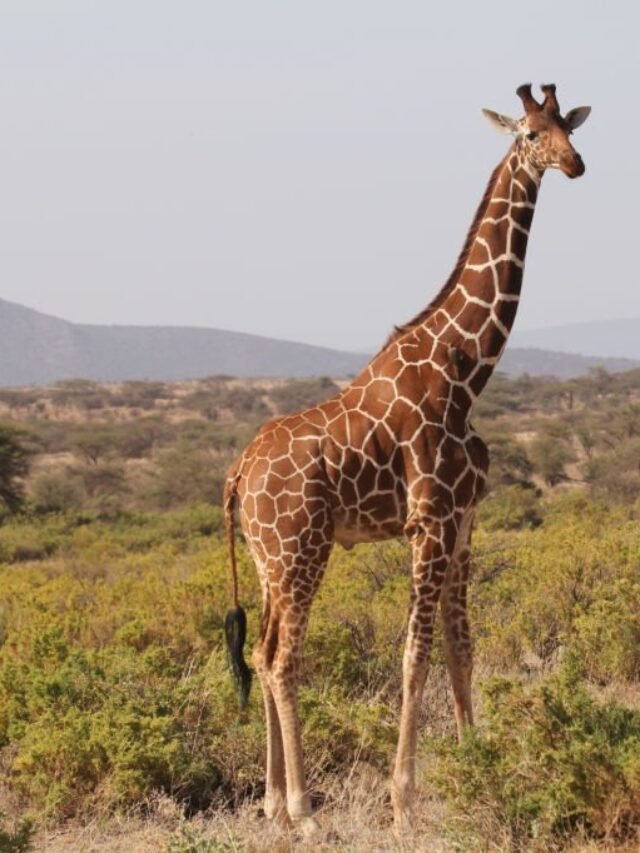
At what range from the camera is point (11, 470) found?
27.6 m

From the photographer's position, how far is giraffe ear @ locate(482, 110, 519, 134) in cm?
567

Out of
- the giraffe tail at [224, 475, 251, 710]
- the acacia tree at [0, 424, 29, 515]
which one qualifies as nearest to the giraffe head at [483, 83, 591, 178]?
the giraffe tail at [224, 475, 251, 710]

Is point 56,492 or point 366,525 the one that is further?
point 56,492

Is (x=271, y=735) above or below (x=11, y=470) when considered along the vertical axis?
above

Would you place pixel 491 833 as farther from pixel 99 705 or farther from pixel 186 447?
pixel 186 447

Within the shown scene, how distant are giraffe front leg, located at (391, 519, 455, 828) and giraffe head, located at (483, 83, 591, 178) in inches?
62.5

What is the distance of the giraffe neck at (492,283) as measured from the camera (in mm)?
5758

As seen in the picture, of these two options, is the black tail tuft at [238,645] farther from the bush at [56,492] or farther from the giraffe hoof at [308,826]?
the bush at [56,492]

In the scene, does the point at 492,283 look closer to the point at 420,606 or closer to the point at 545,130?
the point at 545,130

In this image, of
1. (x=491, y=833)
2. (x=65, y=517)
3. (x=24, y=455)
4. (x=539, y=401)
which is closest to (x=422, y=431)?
(x=491, y=833)

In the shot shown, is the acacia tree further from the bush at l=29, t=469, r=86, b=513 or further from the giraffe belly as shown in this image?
the giraffe belly

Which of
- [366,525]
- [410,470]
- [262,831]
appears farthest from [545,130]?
[262,831]

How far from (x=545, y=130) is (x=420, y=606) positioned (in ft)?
6.87

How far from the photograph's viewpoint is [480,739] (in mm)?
5094
